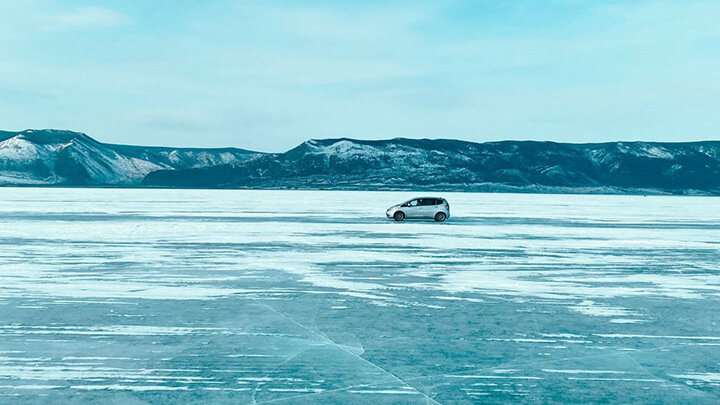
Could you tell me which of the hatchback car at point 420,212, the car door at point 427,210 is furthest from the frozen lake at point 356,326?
the car door at point 427,210

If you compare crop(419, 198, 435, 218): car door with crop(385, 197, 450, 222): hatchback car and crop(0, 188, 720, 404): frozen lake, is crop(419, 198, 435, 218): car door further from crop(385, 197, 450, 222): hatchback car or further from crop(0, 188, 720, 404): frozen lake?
crop(0, 188, 720, 404): frozen lake

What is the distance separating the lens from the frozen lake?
24.2 ft

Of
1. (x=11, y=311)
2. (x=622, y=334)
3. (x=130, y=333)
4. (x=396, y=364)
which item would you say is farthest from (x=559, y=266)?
(x=11, y=311)

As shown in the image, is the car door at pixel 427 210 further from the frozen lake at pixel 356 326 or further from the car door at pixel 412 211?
the frozen lake at pixel 356 326

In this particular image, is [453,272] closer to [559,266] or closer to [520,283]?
[520,283]

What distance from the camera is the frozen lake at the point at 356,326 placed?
7371mm

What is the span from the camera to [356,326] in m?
10.4

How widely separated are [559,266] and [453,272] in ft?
10.7

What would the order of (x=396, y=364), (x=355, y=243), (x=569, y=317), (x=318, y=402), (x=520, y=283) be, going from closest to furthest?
1. (x=318, y=402)
2. (x=396, y=364)
3. (x=569, y=317)
4. (x=520, y=283)
5. (x=355, y=243)

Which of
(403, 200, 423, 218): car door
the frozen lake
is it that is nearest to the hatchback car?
(403, 200, 423, 218): car door

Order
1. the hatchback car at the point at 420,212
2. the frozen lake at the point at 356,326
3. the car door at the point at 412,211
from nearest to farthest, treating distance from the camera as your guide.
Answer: the frozen lake at the point at 356,326 → the hatchback car at the point at 420,212 → the car door at the point at 412,211

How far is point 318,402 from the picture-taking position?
687cm

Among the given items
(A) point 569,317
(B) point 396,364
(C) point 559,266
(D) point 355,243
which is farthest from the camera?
(D) point 355,243

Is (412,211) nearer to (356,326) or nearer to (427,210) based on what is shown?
(427,210)
